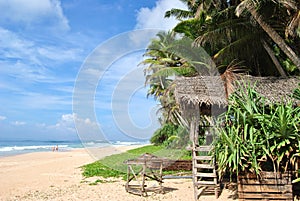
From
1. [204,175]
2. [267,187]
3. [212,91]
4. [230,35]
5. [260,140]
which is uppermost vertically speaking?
[230,35]

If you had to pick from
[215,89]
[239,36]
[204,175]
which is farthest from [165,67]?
[204,175]

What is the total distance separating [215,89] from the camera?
8.39 meters

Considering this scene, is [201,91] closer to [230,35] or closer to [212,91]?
[212,91]

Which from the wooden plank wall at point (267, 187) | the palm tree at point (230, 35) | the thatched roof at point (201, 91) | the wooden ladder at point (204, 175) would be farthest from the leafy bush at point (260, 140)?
the palm tree at point (230, 35)

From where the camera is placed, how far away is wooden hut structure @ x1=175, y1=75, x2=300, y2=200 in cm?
729

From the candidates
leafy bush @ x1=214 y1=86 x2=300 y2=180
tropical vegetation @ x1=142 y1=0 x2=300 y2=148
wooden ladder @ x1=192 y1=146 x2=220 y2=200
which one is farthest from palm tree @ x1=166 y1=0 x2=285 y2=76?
leafy bush @ x1=214 y1=86 x2=300 y2=180

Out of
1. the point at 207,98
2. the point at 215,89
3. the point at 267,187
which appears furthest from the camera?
the point at 215,89

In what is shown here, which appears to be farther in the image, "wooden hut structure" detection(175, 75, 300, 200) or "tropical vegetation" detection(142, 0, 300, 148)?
"tropical vegetation" detection(142, 0, 300, 148)

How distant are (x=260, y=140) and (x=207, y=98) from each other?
2.03m

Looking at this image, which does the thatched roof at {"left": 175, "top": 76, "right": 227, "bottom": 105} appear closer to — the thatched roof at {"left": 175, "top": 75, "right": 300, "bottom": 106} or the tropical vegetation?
the thatched roof at {"left": 175, "top": 75, "right": 300, "bottom": 106}

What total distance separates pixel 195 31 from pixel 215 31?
3461 millimetres

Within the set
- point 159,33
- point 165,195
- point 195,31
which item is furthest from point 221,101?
point 159,33

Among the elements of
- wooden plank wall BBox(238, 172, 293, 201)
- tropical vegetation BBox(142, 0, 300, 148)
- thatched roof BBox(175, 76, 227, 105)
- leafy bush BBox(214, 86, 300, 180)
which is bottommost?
wooden plank wall BBox(238, 172, 293, 201)

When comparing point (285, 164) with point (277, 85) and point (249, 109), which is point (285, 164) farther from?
point (277, 85)
